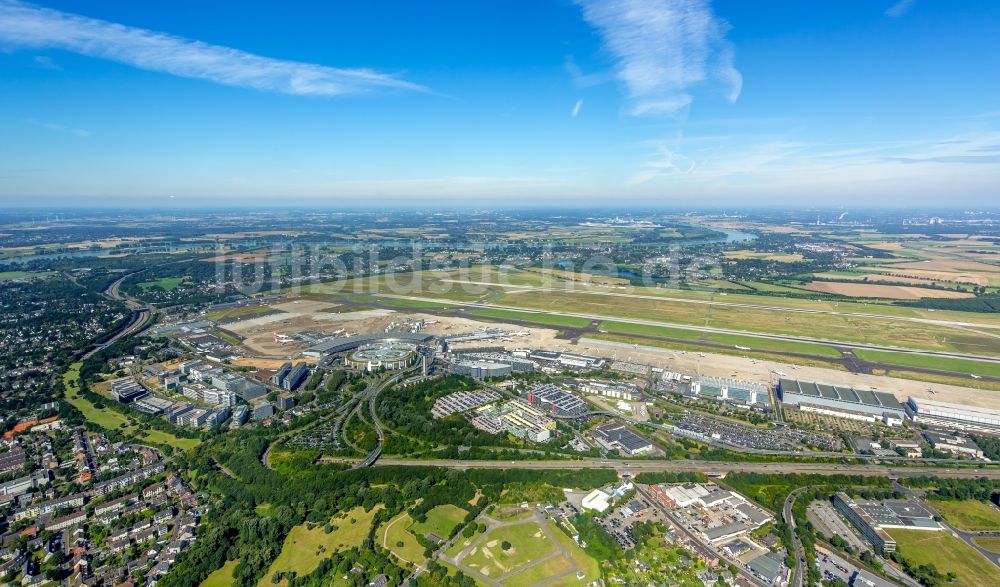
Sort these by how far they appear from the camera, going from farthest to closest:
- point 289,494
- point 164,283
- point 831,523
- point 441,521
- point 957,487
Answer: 1. point 164,283
2. point 957,487
3. point 289,494
4. point 831,523
5. point 441,521

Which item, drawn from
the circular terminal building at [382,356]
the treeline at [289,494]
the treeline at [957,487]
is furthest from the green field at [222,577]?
the treeline at [957,487]

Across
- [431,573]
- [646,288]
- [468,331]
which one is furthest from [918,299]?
[431,573]

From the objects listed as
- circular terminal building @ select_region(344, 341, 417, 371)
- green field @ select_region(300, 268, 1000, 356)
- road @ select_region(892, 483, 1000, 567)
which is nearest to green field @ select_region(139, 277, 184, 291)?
green field @ select_region(300, 268, 1000, 356)

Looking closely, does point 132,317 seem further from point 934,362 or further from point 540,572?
point 934,362

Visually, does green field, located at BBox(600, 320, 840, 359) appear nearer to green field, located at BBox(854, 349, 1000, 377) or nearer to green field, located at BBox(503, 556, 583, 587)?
green field, located at BBox(854, 349, 1000, 377)

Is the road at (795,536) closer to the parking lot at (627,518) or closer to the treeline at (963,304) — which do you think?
the parking lot at (627,518)

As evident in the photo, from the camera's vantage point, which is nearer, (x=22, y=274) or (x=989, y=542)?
(x=989, y=542)

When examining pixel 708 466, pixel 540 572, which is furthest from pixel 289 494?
pixel 708 466
